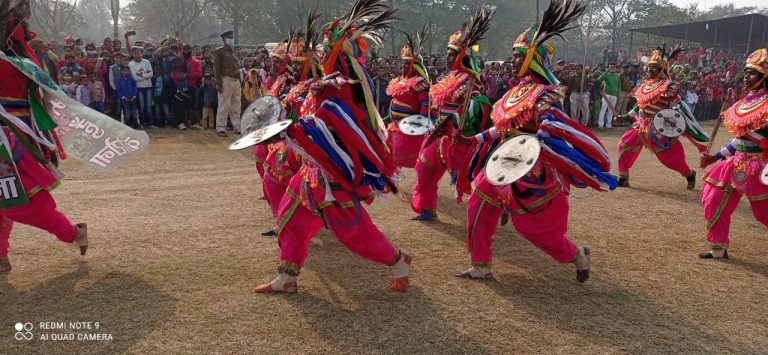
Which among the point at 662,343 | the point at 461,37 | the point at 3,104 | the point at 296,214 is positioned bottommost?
the point at 662,343

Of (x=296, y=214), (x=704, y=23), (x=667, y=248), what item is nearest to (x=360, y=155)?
(x=296, y=214)

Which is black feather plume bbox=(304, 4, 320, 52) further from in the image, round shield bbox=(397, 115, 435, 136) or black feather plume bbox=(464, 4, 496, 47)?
round shield bbox=(397, 115, 435, 136)

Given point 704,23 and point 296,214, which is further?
point 704,23

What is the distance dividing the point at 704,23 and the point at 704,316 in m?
36.0

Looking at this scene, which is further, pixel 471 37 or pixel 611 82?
pixel 611 82

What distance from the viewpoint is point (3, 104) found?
15.2 ft

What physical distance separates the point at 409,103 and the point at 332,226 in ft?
11.3

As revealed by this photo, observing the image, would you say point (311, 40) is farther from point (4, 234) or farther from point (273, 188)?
point (4, 234)

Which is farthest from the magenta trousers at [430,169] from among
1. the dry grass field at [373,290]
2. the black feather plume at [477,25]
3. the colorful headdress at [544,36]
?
the colorful headdress at [544,36]

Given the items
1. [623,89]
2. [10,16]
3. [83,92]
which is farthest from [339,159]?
[623,89]

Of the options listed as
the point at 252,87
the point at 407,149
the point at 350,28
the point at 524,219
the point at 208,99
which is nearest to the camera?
the point at 350,28

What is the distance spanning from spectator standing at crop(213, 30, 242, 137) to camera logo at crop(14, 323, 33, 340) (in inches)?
378

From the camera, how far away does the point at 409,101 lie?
756cm

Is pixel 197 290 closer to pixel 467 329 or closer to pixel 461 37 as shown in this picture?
pixel 467 329
